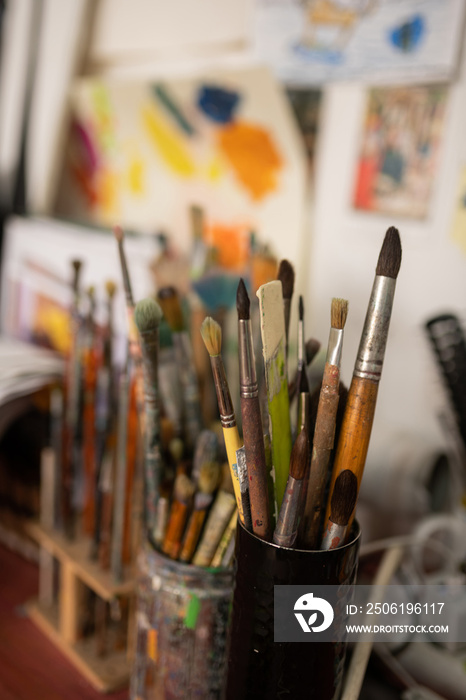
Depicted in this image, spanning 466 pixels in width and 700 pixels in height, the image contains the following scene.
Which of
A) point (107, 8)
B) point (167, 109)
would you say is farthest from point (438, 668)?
point (107, 8)

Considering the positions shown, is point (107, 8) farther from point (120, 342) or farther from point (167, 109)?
point (120, 342)

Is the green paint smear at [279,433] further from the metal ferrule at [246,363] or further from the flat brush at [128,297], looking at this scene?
the flat brush at [128,297]

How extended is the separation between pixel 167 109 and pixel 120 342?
→ 416 millimetres

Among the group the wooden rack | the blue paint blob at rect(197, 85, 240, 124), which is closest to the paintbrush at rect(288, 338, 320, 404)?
the wooden rack

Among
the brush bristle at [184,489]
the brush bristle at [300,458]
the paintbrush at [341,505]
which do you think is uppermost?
the brush bristle at [300,458]

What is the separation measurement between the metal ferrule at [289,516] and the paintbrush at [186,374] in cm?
20

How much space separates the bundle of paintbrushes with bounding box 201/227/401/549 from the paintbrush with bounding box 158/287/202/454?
155mm

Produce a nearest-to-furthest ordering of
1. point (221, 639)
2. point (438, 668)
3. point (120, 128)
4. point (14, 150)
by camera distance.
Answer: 1. point (221, 639)
2. point (438, 668)
3. point (120, 128)
4. point (14, 150)

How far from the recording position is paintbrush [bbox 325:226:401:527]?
1.35 feet

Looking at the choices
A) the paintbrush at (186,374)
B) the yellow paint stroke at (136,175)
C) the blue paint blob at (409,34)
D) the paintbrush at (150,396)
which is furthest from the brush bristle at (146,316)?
the yellow paint stroke at (136,175)

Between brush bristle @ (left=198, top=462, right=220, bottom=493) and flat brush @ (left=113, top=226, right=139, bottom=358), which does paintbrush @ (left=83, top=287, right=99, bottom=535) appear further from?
brush bristle @ (left=198, top=462, right=220, bottom=493)

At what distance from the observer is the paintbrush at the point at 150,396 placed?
1.62 ft

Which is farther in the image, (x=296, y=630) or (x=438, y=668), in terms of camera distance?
(x=438, y=668)

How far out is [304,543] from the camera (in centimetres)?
45
